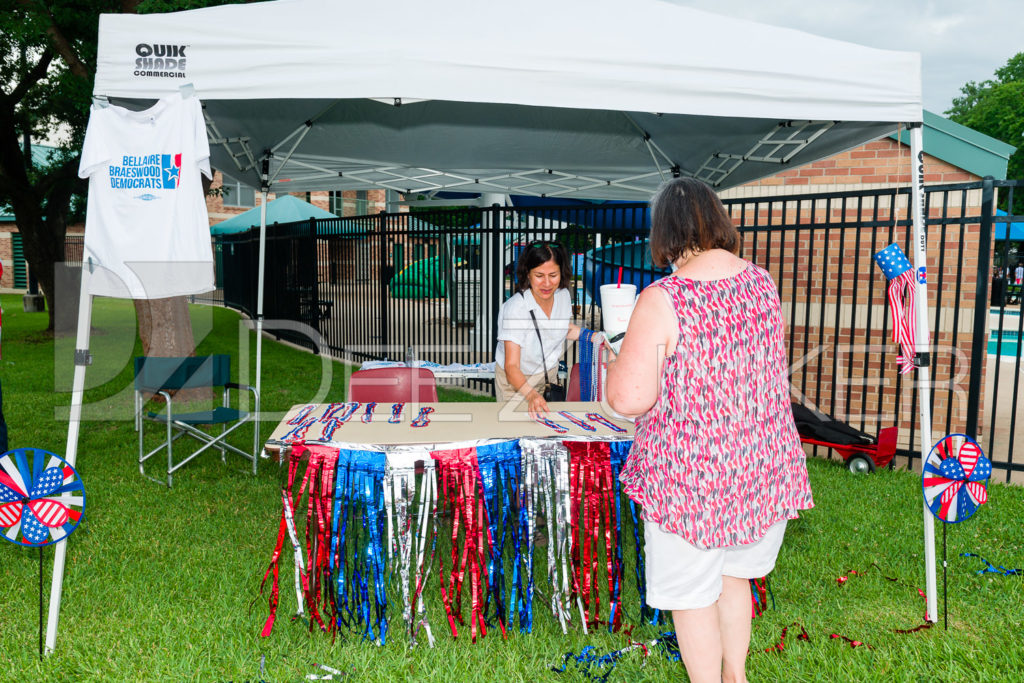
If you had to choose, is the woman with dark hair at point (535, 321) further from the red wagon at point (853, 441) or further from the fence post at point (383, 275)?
the fence post at point (383, 275)

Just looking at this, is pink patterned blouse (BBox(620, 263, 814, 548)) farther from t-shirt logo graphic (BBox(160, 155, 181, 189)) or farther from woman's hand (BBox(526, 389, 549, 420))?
t-shirt logo graphic (BBox(160, 155, 181, 189))

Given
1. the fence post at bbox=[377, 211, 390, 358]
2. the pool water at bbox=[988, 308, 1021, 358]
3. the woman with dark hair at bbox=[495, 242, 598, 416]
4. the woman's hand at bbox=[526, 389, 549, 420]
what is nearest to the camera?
the woman's hand at bbox=[526, 389, 549, 420]

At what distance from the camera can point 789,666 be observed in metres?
2.44

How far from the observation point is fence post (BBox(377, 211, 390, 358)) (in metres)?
8.97

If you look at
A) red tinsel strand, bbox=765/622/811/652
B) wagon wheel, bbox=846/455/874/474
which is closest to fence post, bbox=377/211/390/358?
wagon wheel, bbox=846/455/874/474

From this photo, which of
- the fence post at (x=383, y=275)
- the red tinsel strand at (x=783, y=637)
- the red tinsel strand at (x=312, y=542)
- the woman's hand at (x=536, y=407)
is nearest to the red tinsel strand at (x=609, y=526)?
the woman's hand at (x=536, y=407)

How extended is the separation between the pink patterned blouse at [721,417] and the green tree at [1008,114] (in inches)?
1609

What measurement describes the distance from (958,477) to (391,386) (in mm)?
2656

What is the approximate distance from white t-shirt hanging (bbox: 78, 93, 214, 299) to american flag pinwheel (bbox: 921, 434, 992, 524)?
3023 mm

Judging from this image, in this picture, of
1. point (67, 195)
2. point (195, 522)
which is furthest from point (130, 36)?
point (67, 195)

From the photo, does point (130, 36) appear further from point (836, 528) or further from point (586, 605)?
point (836, 528)

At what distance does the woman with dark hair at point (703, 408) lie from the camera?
70.4 inches

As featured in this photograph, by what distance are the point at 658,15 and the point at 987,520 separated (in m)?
3.37

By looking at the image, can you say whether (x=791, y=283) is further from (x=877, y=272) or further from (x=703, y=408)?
(x=703, y=408)
